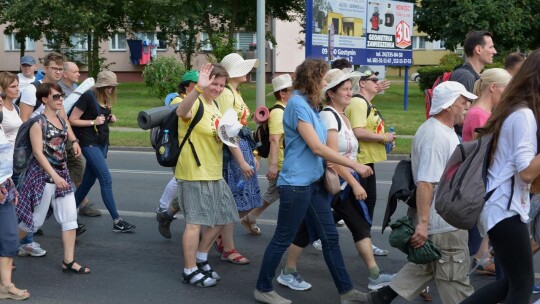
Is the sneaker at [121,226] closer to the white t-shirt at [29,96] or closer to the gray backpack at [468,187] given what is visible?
the white t-shirt at [29,96]

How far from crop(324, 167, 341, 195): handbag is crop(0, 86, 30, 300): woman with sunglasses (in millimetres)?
2244

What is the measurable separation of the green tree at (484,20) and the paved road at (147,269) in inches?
781

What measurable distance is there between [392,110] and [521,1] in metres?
7.91

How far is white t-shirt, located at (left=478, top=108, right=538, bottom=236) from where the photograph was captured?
403 centimetres

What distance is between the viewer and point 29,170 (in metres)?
6.34

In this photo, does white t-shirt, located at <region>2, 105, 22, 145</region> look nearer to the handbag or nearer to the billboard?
the handbag

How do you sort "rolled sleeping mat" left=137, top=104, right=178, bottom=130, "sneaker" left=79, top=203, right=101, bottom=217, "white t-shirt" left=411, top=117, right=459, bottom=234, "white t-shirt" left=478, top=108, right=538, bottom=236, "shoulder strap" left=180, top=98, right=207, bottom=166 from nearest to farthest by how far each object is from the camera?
"white t-shirt" left=478, top=108, right=538, bottom=236 → "white t-shirt" left=411, top=117, right=459, bottom=234 → "rolled sleeping mat" left=137, top=104, right=178, bottom=130 → "shoulder strap" left=180, top=98, right=207, bottom=166 → "sneaker" left=79, top=203, right=101, bottom=217

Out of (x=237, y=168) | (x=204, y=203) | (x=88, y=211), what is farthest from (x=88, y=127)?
(x=204, y=203)

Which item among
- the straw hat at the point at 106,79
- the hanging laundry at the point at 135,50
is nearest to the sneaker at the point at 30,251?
the straw hat at the point at 106,79

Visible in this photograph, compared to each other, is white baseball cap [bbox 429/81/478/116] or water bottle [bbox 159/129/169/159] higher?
white baseball cap [bbox 429/81/478/116]

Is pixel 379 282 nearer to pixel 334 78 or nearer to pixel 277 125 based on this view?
pixel 334 78

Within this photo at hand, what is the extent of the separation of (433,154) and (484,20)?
942 inches

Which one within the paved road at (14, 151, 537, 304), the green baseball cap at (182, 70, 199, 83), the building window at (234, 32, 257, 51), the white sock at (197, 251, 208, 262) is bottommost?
the paved road at (14, 151, 537, 304)

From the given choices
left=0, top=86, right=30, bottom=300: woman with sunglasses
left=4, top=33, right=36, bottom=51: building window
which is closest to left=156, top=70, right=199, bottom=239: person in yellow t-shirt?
left=0, top=86, right=30, bottom=300: woman with sunglasses
